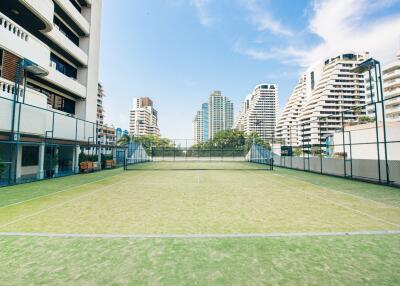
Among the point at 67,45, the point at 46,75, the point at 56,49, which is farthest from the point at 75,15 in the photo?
the point at 46,75

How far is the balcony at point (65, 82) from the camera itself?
19.8 metres

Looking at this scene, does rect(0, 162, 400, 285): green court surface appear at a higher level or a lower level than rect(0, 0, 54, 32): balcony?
lower

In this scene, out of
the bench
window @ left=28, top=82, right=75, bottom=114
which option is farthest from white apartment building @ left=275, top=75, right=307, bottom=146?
the bench

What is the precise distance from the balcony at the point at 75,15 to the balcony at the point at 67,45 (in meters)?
2.79

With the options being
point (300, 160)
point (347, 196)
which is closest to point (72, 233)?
point (347, 196)

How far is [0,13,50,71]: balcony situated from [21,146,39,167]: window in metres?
7.07

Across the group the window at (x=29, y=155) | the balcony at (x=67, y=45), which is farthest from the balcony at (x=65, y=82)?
the window at (x=29, y=155)

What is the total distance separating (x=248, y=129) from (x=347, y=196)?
591ft

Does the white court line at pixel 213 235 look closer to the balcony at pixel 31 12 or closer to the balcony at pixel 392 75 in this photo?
the balcony at pixel 31 12

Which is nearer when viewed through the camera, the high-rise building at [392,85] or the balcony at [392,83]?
the high-rise building at [392,85]

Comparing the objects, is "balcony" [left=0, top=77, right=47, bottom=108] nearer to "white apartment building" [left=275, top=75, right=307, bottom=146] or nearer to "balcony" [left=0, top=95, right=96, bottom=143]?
"balcony" [left=0, top=95, right=96, bottom=143]

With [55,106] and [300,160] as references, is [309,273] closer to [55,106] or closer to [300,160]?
[300,160]

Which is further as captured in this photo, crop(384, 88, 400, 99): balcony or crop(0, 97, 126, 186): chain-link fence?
crop(384, 88, 400, 99): balcony

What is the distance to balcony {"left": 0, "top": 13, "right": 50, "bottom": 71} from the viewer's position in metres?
13.4
